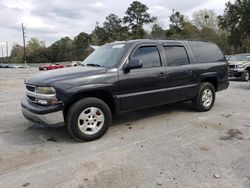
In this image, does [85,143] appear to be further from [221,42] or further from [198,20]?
[198,20]

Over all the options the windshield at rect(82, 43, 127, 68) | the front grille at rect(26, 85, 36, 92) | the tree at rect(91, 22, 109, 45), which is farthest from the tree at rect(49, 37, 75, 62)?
the front grille at rect(26, 85, 36, 92)

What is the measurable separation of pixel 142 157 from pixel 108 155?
554 millimetres

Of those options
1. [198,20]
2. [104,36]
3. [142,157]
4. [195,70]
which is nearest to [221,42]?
[198,20]

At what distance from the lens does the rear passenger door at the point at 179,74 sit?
6.34 m

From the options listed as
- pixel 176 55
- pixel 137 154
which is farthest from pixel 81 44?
pixel 137 154

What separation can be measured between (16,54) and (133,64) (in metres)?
112

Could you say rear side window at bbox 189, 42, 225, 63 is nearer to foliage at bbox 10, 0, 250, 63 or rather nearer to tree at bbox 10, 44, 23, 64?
foliage at bbox 10, 0, 250, 63

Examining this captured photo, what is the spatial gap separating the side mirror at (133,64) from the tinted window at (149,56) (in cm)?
30

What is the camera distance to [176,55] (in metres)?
6.60

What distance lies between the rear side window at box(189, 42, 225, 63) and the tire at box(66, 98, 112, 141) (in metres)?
3.15

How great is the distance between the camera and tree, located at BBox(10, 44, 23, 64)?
328 ft

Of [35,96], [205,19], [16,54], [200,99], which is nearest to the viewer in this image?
[35,96]

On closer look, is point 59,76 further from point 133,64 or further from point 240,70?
point 240,70

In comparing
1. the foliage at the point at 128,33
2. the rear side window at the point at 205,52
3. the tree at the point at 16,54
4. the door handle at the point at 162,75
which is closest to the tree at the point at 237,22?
the foliage at the point at 128,33
